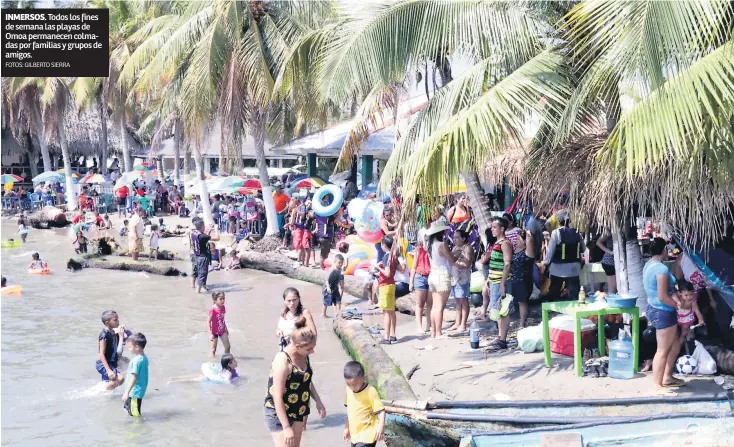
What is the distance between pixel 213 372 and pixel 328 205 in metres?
9.28

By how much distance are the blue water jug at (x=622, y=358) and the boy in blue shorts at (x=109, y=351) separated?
5.83m

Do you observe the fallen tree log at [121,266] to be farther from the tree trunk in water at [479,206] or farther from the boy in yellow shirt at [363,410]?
the boy in yellow shirt at [363,410]

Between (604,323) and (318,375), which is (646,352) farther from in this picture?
(318,375)

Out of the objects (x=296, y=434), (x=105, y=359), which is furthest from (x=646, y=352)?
(x=105, y=359)

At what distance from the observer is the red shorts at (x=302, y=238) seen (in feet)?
62.6

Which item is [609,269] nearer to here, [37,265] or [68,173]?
[37,265]

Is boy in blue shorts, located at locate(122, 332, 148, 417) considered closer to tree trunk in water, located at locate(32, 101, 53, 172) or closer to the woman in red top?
the woman in red top

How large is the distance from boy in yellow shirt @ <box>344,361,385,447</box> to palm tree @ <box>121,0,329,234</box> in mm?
14852

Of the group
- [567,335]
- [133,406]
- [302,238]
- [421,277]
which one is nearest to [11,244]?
[302,238]

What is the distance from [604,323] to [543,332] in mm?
866

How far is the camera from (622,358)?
8.87 metres

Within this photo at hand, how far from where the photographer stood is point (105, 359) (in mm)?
10148

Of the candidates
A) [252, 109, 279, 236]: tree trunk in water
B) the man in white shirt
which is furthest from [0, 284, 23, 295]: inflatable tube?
[252, 109, 279, 236]: tree trunk in water

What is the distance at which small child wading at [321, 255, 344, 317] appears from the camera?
13930 mm
